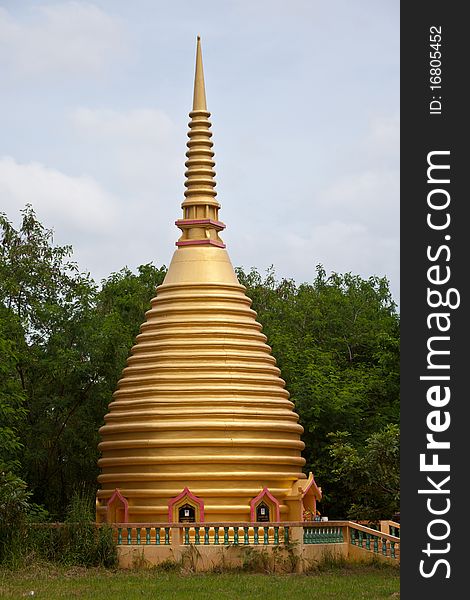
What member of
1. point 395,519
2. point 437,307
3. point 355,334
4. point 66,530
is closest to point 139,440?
point 66,530

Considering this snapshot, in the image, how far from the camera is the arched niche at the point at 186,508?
30.5 metres

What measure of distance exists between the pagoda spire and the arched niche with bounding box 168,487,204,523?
6.83 metres

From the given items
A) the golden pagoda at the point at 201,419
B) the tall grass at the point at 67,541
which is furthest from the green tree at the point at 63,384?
the tall grass at the point at 67,541

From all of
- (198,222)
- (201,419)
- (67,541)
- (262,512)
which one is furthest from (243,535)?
(198,222)

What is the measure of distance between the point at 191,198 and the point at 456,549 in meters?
20.0

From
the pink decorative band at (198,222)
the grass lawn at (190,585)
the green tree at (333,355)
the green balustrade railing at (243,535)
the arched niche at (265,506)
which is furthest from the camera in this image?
the green tree at (333,355)

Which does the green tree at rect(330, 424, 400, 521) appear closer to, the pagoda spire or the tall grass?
the tall grass

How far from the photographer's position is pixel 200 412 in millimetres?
31234

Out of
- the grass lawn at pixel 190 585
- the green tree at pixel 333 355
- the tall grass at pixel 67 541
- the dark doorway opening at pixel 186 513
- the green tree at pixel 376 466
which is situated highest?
the green tree at pixel 333 355

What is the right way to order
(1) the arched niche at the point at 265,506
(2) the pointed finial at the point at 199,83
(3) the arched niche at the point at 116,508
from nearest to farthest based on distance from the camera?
(1) the arched niche at the point at 265,506, (3) the arched niche at the point at 116,508, (2) the pointed finial at the point at 199,83

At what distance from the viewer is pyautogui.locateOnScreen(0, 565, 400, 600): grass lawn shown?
22.7 metres

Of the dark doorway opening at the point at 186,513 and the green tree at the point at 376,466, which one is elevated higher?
the green tree at the point at 376,466

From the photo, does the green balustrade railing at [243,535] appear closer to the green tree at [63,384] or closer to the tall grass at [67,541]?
the tall grass at [67,541]

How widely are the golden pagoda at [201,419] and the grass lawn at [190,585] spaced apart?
3.74 metres
